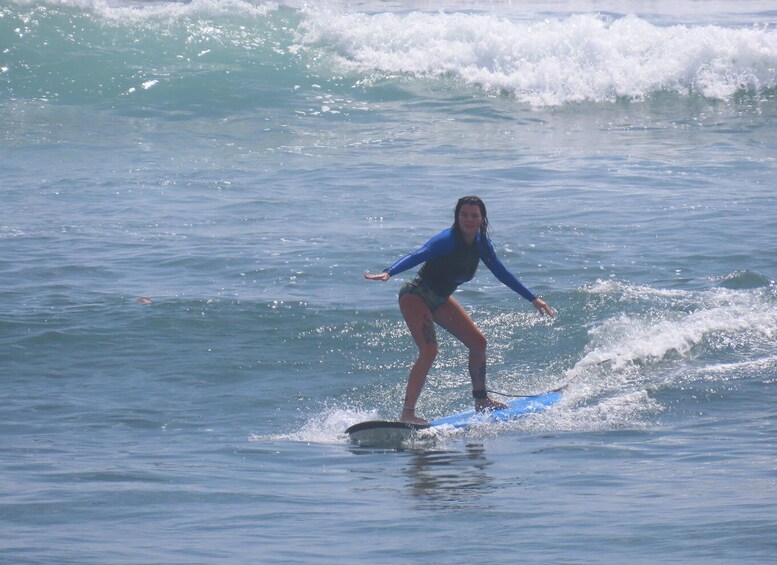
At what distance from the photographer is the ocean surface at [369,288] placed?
5.46 metres

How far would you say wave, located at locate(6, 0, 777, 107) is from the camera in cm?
2198

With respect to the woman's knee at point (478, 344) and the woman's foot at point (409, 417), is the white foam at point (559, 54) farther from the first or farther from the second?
the woman's foot at point (409, 417)

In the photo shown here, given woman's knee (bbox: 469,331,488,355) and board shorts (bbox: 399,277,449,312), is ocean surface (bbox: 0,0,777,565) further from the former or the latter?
board shorts (bbox: 399,277,449,312)

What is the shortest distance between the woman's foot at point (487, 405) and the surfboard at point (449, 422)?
4 cm

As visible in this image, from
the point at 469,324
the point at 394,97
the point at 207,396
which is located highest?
the point at 394,97

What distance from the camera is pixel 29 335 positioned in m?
9.68

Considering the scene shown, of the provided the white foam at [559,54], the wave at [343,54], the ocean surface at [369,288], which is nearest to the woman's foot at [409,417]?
the ocean surface at [369,288]

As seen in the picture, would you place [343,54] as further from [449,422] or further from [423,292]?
[449,422]

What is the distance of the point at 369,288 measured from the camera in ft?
36.4

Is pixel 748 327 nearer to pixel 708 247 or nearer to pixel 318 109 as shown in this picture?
pixel 708 247

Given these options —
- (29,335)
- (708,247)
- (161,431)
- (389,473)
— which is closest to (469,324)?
(389,473)

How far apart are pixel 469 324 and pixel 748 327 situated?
3.01 meters

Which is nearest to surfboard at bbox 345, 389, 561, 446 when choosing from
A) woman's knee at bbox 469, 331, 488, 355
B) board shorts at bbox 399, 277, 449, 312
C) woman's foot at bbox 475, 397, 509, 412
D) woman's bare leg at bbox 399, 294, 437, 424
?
woman's foot at bbox 475, 397, 509, 412

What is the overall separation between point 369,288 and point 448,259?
349 cm
